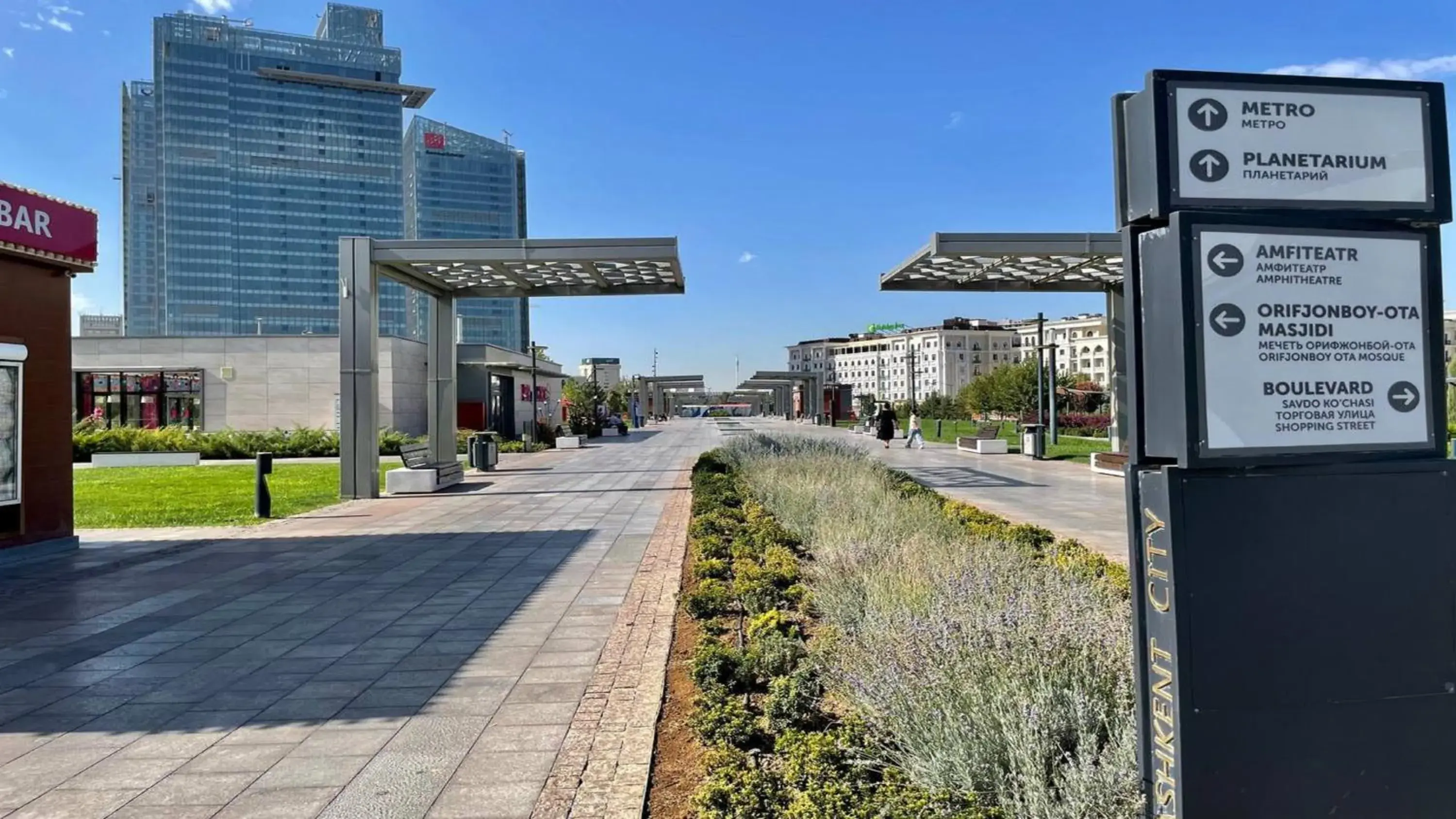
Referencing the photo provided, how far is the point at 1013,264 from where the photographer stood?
1823 cm

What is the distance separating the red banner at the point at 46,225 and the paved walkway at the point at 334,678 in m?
3.67

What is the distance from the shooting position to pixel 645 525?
12.3 m

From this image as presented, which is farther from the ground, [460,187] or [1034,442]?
[460,187]

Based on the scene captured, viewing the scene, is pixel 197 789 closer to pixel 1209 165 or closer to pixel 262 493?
pixel 1209 165

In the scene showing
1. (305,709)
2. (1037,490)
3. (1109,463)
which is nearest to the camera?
(305,709)

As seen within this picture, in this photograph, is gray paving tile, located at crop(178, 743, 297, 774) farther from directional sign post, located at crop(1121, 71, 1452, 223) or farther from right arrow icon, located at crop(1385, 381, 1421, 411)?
right arrow icon, located at crop(1385, 381, 1421, 411)

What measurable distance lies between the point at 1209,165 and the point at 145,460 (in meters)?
31.1

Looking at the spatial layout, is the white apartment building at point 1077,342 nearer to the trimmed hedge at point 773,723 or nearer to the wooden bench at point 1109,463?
the wooden bench at point 1109,463

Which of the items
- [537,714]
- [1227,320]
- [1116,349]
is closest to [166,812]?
[537,714]

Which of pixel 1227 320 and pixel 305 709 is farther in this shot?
pixel 305 709

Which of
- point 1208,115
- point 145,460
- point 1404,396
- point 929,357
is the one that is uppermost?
point 929,357

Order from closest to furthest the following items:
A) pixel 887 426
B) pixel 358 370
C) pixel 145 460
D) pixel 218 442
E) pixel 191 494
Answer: pixel 358 370, pixel 191 494, pixel 145 460, pixel 218 442, pixel 887 426

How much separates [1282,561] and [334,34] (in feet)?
634

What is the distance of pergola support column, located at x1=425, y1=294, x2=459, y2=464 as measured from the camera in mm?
20672
